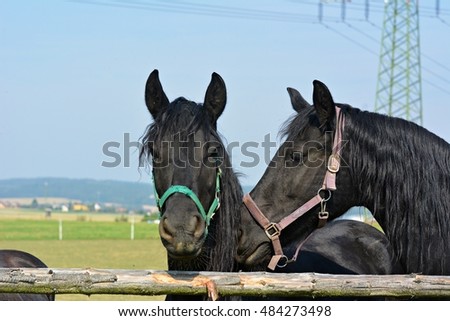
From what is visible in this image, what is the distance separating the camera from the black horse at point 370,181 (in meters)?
4.67

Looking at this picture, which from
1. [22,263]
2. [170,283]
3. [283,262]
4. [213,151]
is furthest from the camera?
[22,263]

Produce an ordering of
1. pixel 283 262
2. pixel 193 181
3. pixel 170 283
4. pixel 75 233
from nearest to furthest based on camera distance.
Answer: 1. pixel 170 283
2. pixel 193 181
3. pixel 283 262
4. pixel 75 233

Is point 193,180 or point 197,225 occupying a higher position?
point 193,180

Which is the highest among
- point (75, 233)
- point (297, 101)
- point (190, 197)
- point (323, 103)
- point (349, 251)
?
point (297, 101)

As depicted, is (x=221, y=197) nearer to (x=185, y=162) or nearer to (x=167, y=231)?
(x=185, y=162)

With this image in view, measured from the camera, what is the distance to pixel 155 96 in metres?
4.70

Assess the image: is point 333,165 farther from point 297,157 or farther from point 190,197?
point 190,197

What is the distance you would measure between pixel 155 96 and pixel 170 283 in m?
1.28

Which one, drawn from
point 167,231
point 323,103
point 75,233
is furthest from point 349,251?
point 75,233

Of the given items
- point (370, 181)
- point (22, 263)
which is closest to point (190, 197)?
point (370, 181)

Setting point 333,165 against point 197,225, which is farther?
point 333,165

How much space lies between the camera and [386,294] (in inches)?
170

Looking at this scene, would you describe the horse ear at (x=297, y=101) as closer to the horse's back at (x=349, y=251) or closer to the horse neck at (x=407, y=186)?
the horse neck at (x=407, y=186)

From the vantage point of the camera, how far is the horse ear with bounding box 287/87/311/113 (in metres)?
5.29
